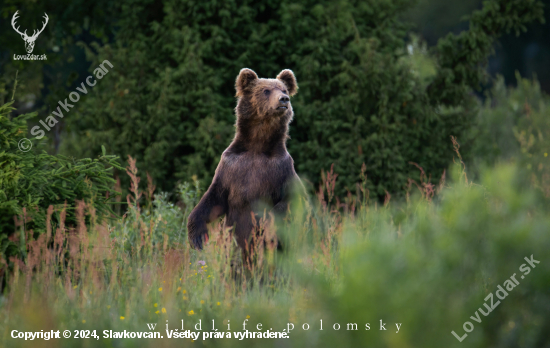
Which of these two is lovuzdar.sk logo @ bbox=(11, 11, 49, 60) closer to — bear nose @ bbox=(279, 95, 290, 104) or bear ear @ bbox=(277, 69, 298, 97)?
bear ear @ bbox=(277, 69, 298, 97)

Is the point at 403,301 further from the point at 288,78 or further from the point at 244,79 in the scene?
the point at 288,78

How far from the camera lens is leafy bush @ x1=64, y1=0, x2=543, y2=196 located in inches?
279

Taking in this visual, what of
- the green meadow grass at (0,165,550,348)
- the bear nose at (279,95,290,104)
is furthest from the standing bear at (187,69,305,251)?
the green meadow grass at (0,165,550,348)

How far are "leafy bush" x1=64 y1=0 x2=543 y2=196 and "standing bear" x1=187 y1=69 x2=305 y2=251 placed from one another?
Answer: 8.92 feet

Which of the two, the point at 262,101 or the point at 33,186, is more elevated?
the point at 262,101

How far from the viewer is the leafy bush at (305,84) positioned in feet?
23.2

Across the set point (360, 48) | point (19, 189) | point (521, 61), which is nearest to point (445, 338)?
point (19, 189)

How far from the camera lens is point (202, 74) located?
23.2ft

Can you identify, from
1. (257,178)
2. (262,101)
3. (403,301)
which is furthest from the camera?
(262,101)

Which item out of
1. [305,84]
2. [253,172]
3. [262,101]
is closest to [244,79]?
[262,101]

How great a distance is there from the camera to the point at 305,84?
284 inches

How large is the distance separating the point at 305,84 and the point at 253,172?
11.3ft

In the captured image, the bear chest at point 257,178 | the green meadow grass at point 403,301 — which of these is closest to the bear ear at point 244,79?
the bear chest at point 257,178

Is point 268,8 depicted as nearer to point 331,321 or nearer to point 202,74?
point 202,74
